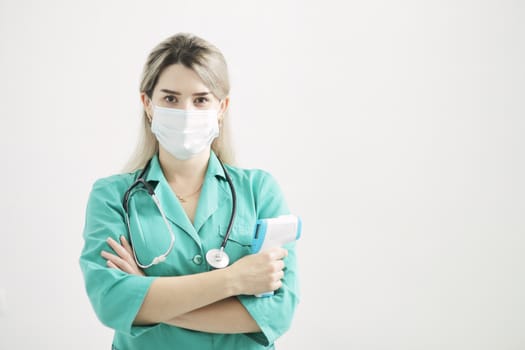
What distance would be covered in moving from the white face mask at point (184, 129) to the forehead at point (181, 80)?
0.06 m

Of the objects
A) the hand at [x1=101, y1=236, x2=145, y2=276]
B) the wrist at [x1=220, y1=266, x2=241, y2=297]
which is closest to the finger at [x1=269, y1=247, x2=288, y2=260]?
the wrist at [x1=220, y1=266, x2=241, y2=297]

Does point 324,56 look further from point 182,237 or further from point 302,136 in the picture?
point 182,237

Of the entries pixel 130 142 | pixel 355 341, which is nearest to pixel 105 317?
pixel 130 142

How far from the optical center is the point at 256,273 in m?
1.35

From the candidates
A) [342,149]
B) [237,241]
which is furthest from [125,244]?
[342,149]

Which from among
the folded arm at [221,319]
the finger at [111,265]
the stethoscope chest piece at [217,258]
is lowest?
the folded arm at [221,319]

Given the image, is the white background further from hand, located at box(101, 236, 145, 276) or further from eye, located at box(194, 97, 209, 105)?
hand, located at box(101, 236, 145, 276)

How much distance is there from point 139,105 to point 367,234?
A: 118 cm

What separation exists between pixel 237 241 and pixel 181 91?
42 cm

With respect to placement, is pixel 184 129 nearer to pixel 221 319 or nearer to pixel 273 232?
pixel 273 232

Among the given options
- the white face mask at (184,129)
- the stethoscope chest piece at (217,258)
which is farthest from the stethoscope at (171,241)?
the white face mask at (184,129)

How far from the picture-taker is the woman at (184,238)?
131 cm

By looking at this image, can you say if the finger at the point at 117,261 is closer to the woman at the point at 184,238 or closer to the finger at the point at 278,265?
the woman at the point at 184,238

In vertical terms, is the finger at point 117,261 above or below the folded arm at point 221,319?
above
